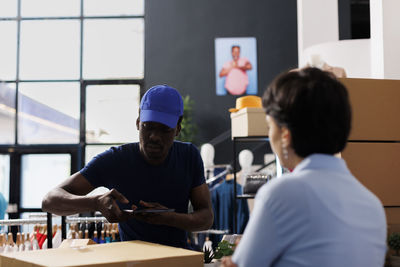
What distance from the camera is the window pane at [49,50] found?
7.80 m

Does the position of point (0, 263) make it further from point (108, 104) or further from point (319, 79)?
point (108, 104)

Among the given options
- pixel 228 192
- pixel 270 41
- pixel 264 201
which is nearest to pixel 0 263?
pixel 264 201

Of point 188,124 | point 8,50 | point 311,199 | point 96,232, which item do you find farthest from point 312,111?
point 8,50

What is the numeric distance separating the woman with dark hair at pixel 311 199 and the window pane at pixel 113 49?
22.9 feet

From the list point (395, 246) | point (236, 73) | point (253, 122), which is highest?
point (236, 73)

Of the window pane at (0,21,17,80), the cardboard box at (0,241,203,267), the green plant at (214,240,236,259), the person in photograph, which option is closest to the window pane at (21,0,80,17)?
the window pane at (0,21,17,80)

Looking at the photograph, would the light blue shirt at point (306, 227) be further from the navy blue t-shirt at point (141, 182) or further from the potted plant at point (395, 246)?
the potted plant at point (395, 246)

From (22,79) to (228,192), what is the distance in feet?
12.7

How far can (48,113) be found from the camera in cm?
766

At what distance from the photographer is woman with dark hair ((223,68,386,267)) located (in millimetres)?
846

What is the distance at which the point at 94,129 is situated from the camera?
7680 millimetres

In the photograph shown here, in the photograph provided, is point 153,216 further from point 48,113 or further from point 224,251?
point 48,113

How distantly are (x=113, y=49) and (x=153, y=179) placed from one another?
20.4ft

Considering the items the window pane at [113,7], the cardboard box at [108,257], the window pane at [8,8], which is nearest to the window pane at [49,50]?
the window pane at [8,8]
